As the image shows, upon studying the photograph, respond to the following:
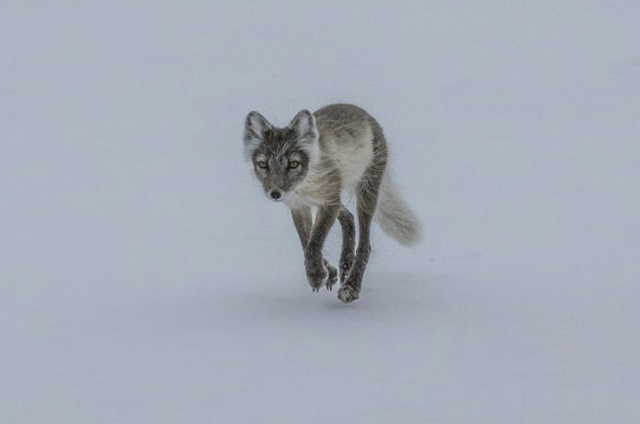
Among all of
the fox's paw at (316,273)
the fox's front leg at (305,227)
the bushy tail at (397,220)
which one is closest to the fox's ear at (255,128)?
the fox's front leg at (305,227)

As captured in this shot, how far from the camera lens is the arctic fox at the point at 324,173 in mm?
7078

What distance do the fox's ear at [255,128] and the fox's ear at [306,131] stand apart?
179mm

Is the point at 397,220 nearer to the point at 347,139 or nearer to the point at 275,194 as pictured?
the point at 347,139

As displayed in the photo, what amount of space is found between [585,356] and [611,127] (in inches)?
326

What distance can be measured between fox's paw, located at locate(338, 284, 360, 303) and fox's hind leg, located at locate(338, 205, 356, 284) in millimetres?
392

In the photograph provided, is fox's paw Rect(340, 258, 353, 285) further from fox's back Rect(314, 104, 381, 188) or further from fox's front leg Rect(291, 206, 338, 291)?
fox's back Rect(314, 104, 381, 188)

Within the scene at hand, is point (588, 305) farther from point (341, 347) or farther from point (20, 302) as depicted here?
point (20, 302)

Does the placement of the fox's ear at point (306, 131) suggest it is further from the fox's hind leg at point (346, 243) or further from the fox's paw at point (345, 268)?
the fox's paw at point (345, 268)

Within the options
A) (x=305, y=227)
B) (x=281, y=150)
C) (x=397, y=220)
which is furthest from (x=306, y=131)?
(x=397, y=220)

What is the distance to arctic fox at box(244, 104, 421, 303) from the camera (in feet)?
23.2

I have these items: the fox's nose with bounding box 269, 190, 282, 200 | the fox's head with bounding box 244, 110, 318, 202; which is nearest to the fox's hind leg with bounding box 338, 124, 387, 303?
the fox's head with bounding box 244, 110, 318, 202

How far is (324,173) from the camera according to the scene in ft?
24.1

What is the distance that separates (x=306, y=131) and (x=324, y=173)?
0.35m

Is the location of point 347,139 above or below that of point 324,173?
above
